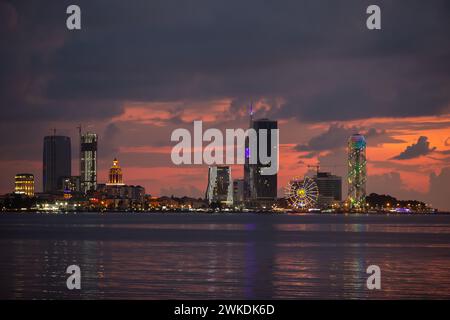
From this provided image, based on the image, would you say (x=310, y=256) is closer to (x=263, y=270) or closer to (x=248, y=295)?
(x=263, y=270)

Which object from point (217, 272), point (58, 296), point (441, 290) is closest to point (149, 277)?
point (217, 272)

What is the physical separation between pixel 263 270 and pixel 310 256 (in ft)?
56.4

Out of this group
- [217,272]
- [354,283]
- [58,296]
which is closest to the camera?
[58,296]

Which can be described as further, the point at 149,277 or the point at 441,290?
the point at 149,277

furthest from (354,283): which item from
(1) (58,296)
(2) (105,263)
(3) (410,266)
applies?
(2) (105,263)

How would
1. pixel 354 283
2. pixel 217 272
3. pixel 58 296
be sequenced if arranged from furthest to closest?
pixel 217 272 < pixel 354 283 < pixel 58 296
